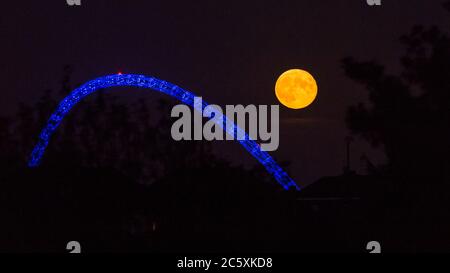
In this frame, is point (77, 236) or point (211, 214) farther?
point (211, 214)

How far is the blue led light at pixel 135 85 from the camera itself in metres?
21.2

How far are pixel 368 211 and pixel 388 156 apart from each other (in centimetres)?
126

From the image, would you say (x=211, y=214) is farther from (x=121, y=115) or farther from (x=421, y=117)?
(x=121, y=115)

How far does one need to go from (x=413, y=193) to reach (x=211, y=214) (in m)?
5.60

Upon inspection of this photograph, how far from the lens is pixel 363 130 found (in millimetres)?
19812

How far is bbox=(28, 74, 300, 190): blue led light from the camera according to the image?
21.2 m

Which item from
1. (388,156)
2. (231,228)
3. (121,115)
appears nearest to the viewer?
(388,156)

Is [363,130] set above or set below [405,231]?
above

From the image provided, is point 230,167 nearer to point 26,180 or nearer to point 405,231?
point 26,180

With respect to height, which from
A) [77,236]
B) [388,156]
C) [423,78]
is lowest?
[77,236]

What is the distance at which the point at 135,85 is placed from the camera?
2122 centimetres
